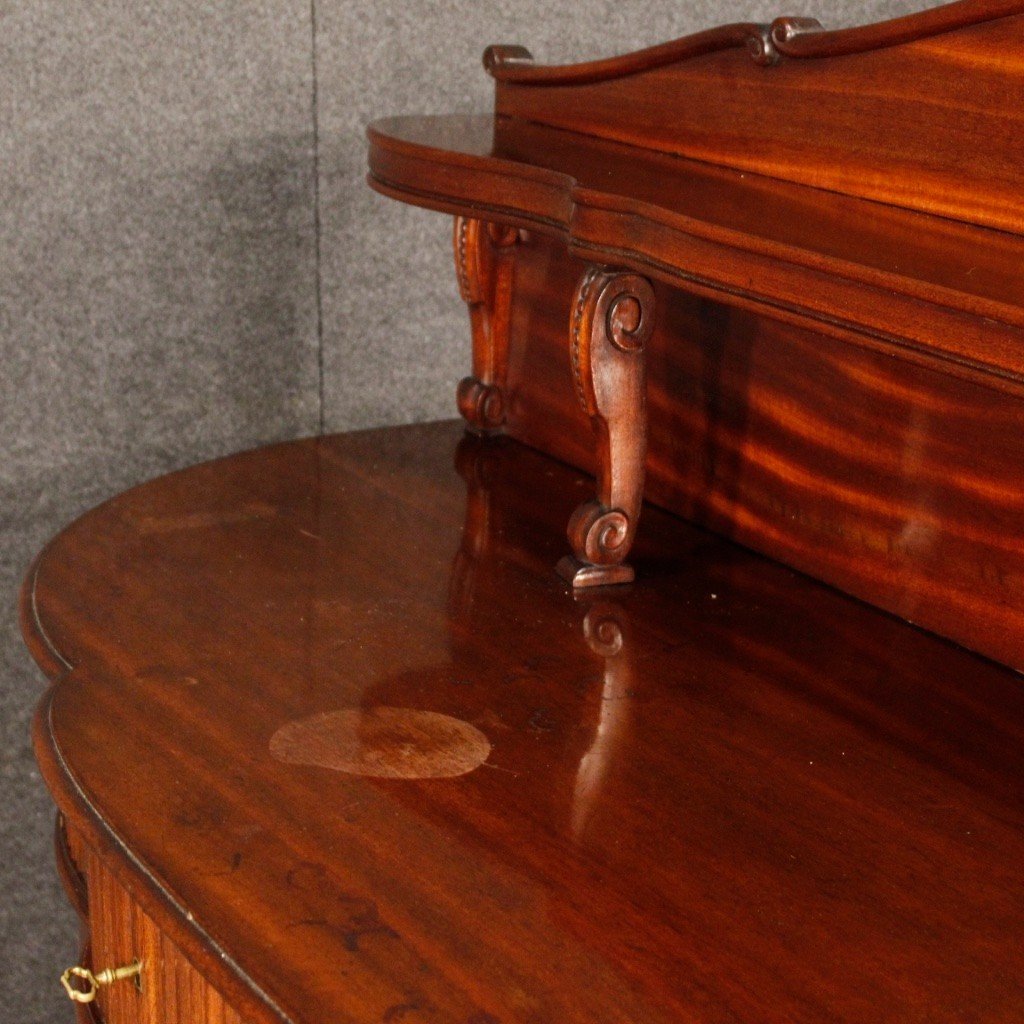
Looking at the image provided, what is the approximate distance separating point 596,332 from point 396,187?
253 millimetres

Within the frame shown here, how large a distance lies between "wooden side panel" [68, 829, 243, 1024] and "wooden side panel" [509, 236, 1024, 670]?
0.43 meters

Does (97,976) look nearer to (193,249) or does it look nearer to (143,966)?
(143,966)

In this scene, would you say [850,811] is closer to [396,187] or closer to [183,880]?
[183,880]

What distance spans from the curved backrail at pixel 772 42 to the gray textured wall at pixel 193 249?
24 cm

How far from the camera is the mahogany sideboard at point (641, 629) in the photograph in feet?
2.24

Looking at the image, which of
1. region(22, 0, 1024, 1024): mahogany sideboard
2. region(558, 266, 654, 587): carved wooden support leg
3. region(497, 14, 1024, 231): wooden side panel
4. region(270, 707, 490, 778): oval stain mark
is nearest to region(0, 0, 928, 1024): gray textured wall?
region(22, 0, 1024, 1024): mahogany sideboard

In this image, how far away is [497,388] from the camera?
135cm

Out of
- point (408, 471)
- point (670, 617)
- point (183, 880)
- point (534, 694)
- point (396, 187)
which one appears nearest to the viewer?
point (183, 880)

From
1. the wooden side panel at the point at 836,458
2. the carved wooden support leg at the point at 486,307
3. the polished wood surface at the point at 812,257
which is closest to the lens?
the polished wood surface at the point at 812,257

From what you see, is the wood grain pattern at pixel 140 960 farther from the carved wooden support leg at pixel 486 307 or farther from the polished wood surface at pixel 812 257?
the carved wooden support leg at pixel 486 307

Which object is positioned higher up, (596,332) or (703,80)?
(703,80)

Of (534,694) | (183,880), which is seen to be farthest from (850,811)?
(183,880)

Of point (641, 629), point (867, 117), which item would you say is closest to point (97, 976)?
point (641, 629)

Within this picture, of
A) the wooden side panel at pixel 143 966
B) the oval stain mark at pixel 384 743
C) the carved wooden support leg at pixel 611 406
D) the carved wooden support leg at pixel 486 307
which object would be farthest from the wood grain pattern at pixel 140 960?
the carved wooden support leg at pixel 486 307
